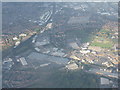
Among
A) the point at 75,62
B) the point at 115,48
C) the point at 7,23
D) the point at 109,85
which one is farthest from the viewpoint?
the point at 7,23

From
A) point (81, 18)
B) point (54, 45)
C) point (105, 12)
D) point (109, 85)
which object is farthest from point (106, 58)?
point (105, 12)

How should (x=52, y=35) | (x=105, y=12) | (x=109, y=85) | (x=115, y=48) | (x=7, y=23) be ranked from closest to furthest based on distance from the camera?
(x=109, y=85) → (x=115, y=48) → (x=52, y=35) → (x=7, y=23) → (x=105, y=12)

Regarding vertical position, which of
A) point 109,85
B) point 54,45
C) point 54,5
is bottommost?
point 109,85

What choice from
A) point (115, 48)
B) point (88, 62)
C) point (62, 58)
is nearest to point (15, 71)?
point (62, 58)

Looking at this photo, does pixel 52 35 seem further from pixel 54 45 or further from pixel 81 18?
pixel 81 18

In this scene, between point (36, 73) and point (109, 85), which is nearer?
point (109, 85)

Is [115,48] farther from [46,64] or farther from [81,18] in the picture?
[81,18]

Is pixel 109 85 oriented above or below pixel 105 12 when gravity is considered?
below
